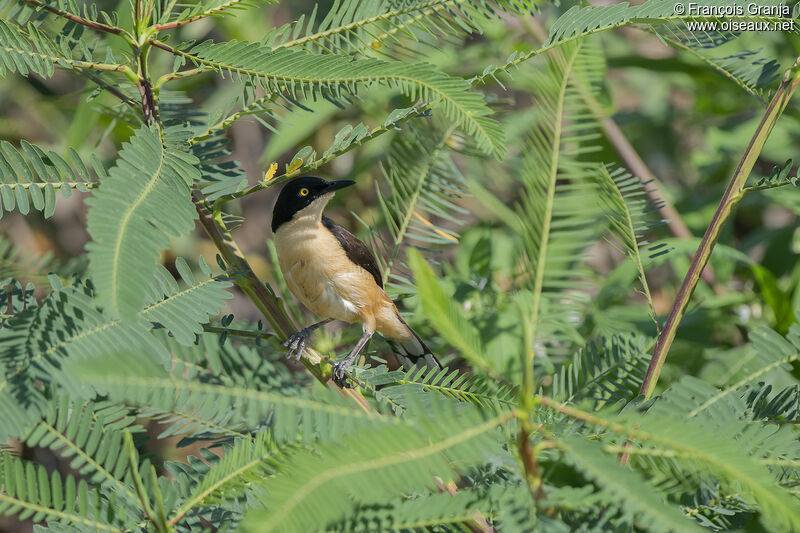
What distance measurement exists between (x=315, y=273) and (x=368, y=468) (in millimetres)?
2100

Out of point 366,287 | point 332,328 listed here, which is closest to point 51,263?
point 366,287

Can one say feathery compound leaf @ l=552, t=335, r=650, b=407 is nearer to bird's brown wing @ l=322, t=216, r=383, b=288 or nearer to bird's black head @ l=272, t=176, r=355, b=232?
bird's brown wing @ l=322, t=216, r=383, b=288

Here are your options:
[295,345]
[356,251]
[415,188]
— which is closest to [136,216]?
[295,345]

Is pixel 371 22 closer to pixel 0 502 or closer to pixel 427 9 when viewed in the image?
pixel 427 9

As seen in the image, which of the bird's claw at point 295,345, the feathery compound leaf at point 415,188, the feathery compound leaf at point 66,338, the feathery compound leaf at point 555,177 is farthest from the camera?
the feathery compound leaf at point 415,188

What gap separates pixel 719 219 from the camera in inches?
68.2

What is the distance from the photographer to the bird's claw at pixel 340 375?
1826mm

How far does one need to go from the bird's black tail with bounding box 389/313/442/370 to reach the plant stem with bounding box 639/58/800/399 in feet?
3.37

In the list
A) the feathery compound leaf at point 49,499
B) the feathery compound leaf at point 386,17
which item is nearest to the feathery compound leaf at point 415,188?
the feathery compound leaf at point 386,17

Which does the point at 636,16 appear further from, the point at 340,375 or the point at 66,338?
the point at 66,338

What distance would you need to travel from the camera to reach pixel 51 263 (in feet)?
8.29

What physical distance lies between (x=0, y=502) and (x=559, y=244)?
1290mm

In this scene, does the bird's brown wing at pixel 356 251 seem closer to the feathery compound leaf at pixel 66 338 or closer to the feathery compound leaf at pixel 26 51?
the feathery compound leaf at pixel 66 338

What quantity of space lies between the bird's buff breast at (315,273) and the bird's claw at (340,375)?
1100 millimetres
